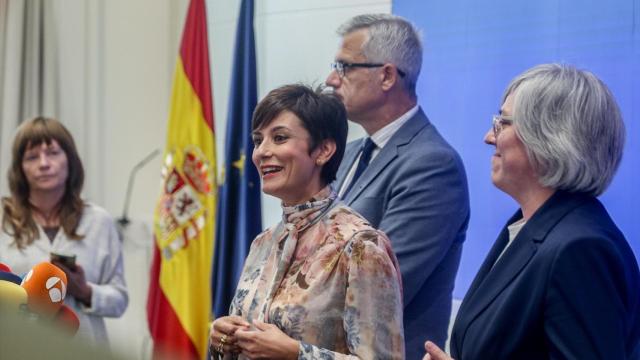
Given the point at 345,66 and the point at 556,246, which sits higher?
the point at 345,66

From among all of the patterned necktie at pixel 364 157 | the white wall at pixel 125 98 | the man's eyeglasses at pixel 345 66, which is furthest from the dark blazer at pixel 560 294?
the white wall at pixel 125 98

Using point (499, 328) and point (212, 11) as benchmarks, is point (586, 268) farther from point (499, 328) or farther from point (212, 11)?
point (212, 11)

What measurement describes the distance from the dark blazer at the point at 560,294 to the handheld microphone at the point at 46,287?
801mm

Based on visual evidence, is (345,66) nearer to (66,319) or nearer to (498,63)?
(498,63)

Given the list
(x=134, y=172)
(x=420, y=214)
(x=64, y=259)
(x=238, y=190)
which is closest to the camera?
(x=420, y=214)

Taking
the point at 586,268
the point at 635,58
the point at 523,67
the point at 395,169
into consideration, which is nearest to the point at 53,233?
the point at 395,169

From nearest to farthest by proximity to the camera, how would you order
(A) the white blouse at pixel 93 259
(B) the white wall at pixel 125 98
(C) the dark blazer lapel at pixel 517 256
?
(C) the dark blazer lapel at pixel 517 256
(A) the white blouse at pixel 93 259
(B) the white wall at pixel 125 98

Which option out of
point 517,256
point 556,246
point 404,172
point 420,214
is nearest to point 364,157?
point 404,172

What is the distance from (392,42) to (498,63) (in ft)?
2.43

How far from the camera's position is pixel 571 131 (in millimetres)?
1852

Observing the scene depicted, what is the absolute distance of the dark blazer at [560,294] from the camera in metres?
1.72

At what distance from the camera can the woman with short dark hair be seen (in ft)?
6.13

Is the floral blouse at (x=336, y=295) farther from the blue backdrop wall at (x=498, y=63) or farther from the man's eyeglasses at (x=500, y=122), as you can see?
the blue backdrop wall at (x=498, y=63)

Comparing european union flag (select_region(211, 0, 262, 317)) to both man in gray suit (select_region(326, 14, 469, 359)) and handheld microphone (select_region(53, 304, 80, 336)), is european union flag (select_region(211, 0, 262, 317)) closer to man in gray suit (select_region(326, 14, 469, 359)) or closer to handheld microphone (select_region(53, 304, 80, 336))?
man in gray suit (select_region(326, 14, 469, 359))
